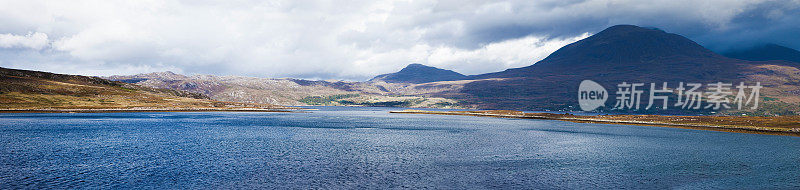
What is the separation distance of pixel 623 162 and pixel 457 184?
2842cm

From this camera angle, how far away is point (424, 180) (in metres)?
36.9

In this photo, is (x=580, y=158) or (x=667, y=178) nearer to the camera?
(x=667, y=178)

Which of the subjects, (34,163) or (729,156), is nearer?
(34,163)

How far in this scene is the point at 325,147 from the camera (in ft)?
203

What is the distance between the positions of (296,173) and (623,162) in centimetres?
4098

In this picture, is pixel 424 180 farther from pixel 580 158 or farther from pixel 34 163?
pixel 34 163

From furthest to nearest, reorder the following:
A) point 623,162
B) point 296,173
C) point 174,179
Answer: point 623,162 → point 296,173 → point 174,179

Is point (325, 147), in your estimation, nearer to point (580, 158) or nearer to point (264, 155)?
point (264, 155)

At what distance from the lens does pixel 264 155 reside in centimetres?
5131

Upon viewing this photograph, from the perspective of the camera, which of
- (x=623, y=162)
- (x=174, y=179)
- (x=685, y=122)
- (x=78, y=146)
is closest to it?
(x=174, y=179)

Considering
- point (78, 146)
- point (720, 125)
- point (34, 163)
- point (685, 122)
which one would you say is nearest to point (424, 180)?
point (34, 163)

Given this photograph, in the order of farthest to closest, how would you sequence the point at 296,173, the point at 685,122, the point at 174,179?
the point at 685,122
the point at 296,173
the point at 174,179

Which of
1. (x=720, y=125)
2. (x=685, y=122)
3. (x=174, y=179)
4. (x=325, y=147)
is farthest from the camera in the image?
(x=685, y=122)

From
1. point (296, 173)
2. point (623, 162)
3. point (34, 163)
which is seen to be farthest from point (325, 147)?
point (623, 162)
